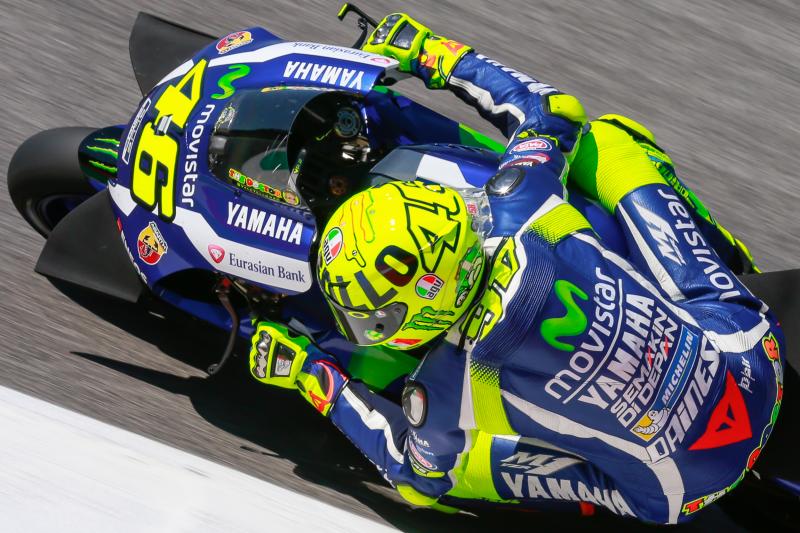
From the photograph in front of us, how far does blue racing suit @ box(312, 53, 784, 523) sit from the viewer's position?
2613 millimetres

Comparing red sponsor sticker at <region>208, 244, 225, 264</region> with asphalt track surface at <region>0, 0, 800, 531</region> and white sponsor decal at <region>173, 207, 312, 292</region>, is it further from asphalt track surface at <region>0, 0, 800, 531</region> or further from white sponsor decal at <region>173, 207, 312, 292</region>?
asphalt track surface at <region>0, 0, 800, 531</region>

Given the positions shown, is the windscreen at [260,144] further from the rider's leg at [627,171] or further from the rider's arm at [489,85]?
the rider's leg at [627,171]

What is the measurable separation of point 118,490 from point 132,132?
160 cm

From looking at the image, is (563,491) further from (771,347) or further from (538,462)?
(771,347)

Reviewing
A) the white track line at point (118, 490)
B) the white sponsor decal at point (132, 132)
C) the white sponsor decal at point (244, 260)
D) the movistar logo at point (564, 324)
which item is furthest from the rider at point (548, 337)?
the white sponsor decal at point (132, 132)

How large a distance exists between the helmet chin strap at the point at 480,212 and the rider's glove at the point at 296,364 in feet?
3.23

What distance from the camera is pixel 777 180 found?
194 inches

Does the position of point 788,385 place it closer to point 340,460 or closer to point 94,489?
point 340,460

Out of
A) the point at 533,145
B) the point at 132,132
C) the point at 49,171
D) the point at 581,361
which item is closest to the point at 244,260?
the point at 132,132

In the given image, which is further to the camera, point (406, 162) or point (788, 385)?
point (406, 162)

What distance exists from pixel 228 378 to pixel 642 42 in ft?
9.84

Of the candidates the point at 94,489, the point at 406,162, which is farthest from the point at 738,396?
the point at 94,489

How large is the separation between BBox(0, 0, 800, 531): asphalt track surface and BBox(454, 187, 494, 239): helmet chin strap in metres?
1.61

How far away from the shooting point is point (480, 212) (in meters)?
2.90
